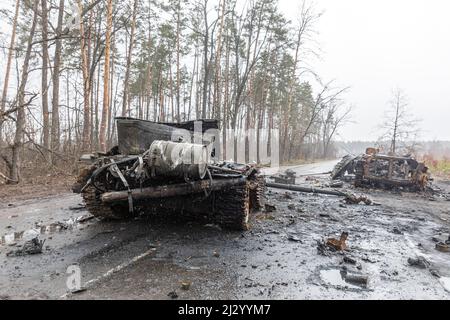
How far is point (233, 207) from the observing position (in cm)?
566

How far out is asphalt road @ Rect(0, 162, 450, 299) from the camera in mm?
3402

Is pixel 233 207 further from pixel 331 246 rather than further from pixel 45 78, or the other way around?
pixel 45 78

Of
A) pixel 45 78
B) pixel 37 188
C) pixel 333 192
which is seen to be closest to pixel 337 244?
pixel 333 192

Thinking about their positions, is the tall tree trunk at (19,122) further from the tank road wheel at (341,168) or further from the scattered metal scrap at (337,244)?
the tank road wheel at (341,168)

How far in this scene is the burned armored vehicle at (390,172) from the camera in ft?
43.3

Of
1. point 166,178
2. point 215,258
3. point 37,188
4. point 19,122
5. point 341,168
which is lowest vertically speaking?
point 215,258

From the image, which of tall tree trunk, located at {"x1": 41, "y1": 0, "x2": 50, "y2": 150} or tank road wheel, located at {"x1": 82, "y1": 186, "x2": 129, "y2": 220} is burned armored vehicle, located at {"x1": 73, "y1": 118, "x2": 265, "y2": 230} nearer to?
tank road wheel, located at {"x1": 82, "y1": 186, "x2": 129, "y2": 220}

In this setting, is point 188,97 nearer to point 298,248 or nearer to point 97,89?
point 97,89

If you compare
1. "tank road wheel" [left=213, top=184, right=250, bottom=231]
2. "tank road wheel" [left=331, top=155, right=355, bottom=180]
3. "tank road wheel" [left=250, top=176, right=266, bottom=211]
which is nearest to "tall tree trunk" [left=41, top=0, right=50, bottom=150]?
"tank road wheel" [left=250, top=176, right=266, bottom=211]

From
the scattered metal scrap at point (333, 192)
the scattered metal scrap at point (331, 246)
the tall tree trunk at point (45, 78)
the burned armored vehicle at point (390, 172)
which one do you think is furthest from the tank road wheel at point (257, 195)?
the burned armored vehicle at point (390, 172)

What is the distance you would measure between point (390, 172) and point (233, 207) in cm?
1017

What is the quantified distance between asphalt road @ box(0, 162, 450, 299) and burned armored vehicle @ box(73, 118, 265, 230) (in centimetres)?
34

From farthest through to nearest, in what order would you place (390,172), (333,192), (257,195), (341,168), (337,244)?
1. (341,168)
2. (390,172)
3. (333,192)
4. (257,195)
5. (337,244)

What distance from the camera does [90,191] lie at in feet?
19.8
